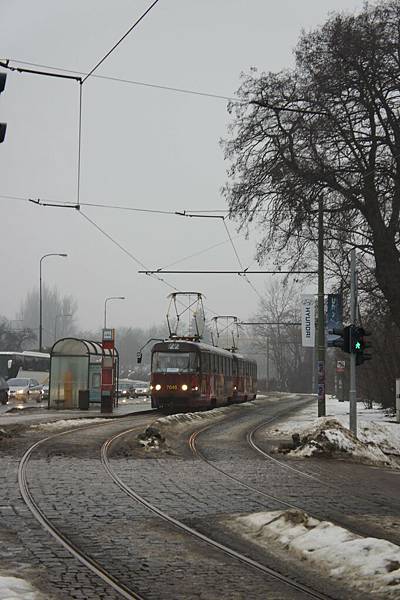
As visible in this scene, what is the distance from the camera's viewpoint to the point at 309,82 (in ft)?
85.3

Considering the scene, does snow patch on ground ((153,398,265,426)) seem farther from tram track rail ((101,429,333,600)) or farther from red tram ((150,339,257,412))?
tram track rail ((101,429,333,600))

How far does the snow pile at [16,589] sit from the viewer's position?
19.5 feet

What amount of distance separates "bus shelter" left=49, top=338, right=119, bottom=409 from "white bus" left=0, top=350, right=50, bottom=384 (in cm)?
2554

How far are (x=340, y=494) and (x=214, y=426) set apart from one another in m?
15.7

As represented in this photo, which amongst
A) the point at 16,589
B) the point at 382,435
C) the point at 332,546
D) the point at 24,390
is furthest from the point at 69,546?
the point at 24,390

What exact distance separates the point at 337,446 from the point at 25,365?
159 ft

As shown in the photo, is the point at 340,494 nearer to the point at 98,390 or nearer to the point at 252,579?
the point at 252,579

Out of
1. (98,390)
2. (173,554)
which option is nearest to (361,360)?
(173,554)

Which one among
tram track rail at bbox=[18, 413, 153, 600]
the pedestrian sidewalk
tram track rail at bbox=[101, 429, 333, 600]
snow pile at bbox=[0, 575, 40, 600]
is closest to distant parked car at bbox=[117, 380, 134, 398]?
the pedestrian sidewalk

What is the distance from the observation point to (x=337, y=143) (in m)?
25.6

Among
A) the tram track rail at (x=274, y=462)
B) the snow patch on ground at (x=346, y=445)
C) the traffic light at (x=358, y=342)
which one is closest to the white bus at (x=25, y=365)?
the tram track rail at (x=274, y=462)

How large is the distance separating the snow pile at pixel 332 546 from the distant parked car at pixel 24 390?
43188 mm

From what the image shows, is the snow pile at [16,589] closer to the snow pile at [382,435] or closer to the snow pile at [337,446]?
the snow pile at [337,446]

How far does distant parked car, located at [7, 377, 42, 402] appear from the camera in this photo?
51.4 metres
